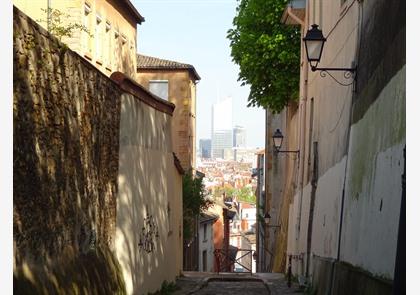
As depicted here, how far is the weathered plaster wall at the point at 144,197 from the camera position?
14.1 m

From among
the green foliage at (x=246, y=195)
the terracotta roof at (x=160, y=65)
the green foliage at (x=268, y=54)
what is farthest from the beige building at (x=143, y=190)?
the green foliage at (x=246, y=195)

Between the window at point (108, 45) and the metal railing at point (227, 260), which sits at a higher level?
the window at point (108, 45)

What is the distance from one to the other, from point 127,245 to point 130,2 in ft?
75.1

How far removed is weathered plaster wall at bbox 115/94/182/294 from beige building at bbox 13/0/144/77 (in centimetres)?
654

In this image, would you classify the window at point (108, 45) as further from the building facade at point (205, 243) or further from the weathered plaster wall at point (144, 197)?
the building facade at point (205, 243)

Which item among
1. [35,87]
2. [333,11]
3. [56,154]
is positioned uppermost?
[333,11]

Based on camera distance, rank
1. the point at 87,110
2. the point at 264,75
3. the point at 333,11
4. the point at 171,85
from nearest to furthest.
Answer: the point at 87,110 < the point at 333,11 < the point at 264,75 < the point at 171,85

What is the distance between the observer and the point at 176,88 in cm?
4916

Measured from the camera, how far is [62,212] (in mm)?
10234

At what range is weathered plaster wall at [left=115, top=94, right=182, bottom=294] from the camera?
14141mm

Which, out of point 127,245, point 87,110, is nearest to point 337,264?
point 127,245

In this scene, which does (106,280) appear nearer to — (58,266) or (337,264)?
(58,266)

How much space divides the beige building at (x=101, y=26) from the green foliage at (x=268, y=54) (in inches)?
211

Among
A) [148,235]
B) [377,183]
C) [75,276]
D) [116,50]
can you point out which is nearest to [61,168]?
[75,276]
